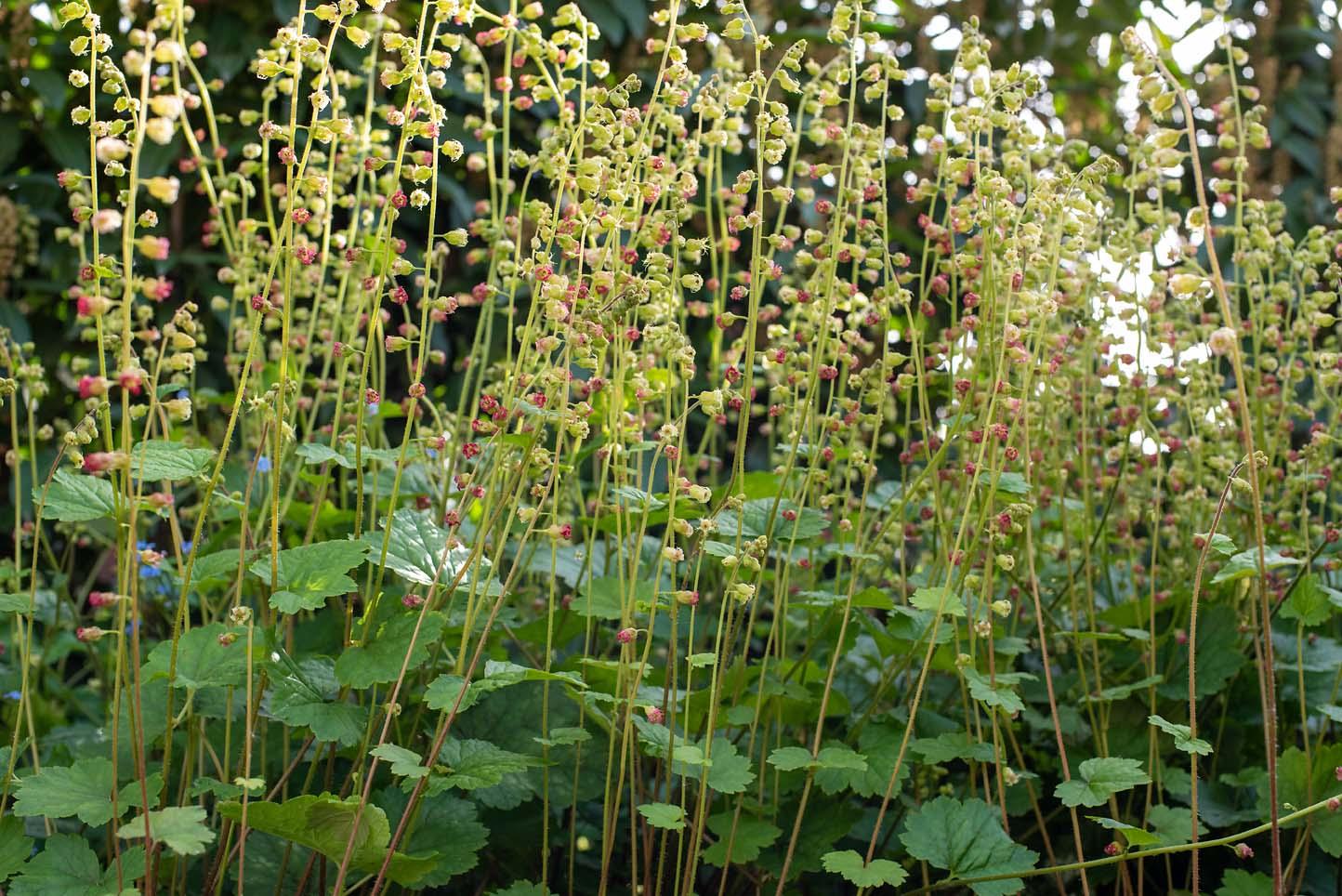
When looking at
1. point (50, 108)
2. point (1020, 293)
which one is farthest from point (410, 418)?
point (50, 108)

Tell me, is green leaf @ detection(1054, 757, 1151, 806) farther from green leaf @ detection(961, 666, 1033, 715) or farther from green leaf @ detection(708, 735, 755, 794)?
green leaf @ detection(708, 735, 755, 794)

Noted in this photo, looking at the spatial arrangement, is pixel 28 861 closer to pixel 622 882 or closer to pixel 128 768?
pixel 128 768

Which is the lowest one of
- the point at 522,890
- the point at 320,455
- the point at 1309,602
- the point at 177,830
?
the point at 522,890

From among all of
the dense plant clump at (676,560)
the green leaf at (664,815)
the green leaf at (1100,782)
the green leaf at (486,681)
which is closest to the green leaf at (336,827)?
the dense plant clump at (676,560)

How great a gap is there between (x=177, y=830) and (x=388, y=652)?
1.18ft

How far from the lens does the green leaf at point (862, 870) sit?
138 centimetres

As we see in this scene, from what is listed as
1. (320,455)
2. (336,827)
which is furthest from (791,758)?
(320,455)

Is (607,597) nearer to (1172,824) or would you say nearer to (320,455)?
(320,455)

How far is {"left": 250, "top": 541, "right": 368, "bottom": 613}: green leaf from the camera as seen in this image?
135 centimetres

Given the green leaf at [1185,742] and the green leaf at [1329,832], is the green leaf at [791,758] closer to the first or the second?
the green leaf at [1185,742]

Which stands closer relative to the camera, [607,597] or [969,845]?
[969,845]

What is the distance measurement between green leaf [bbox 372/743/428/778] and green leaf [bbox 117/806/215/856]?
20cm

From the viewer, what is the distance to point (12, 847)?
1431 mm

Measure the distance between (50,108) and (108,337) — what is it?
8.67 ft
